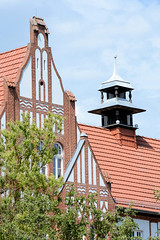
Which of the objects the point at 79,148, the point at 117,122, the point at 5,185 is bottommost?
the point at 5,185

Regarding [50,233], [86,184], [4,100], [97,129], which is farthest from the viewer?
[97,129]

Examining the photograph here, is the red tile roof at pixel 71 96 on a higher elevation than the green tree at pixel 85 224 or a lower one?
higher

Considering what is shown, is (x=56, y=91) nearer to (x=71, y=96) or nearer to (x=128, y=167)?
(x=71, y=96)

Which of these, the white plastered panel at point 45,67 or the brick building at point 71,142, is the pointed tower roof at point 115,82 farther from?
the white plastered panel at point 45,67

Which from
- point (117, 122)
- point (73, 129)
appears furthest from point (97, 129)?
point (73, 129)

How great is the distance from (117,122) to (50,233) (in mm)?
23018

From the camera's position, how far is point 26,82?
41.1m

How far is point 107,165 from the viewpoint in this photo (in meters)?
48.3

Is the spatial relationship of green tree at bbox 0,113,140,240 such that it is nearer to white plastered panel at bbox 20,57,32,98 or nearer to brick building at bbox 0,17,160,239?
brick building at bbox 0,17,160,239

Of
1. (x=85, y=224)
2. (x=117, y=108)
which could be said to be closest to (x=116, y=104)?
(x=117, y=108)

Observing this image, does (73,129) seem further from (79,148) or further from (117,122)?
(117,122)

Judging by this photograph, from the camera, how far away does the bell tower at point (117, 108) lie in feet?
177

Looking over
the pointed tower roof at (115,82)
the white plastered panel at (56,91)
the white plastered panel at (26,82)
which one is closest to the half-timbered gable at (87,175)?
the white plastered panel at (56,91)

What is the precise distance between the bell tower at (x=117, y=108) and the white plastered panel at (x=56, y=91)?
36.4 feet
